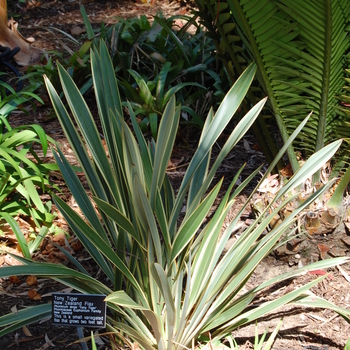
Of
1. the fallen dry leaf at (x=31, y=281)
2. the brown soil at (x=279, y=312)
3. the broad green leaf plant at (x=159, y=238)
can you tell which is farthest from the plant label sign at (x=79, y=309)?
the fallen dry leaf at (x=31, y=281)

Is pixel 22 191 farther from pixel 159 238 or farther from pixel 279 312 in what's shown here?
pixel 279 312

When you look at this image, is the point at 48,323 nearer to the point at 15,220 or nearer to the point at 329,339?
the point at 15,220

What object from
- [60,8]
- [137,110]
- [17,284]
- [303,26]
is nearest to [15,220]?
[17,284]

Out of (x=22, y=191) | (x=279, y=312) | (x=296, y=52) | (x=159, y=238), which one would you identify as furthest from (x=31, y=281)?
(x=296, y=52)

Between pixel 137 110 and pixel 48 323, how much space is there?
1.33m

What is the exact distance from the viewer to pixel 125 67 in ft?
10.4

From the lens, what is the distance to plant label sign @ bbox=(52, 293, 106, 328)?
142cm

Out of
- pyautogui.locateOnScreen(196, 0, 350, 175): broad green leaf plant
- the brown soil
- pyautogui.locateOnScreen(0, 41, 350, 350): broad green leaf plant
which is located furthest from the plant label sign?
pyautogui.locateOnScreen(196, 0, 350, 175): broad green leaf plant

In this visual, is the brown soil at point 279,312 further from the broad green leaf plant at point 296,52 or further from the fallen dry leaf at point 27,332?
the broad green leaf plant at point 296,52

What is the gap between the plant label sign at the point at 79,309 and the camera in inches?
55.8

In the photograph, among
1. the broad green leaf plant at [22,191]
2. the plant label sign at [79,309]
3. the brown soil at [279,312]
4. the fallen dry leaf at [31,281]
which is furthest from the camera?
the broad green leaf plant at [22,191]

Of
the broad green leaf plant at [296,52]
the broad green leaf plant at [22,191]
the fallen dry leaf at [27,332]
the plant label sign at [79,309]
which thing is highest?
the broad green leaf plant at [296,52]

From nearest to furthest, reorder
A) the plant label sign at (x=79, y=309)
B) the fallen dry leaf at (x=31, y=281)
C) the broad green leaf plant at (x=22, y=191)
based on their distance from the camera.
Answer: the plant label sign at (x=79, y=309), the fallen dry leaf at (x=31, y=281), the broad green leaf plant at (x=22, y=191)

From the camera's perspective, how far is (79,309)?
1437mm
